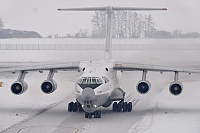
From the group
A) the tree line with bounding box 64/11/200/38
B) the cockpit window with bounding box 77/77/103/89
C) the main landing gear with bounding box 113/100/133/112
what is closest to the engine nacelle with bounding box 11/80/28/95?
the cockpit window with bounding box 77/77/103/89

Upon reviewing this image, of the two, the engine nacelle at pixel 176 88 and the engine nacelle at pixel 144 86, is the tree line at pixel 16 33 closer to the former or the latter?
the engine nacelle at pixel 144 86

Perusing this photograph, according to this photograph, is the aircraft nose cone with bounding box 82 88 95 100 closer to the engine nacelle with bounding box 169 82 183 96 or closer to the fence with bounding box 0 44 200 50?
the engine nacelle with bounding box 169 82 183 96

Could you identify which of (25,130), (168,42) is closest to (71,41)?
(168,42)

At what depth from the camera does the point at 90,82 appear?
20.3 m

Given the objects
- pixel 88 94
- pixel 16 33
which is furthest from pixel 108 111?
pixel 16 33

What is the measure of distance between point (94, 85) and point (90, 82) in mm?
194

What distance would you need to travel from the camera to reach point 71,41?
47.1m

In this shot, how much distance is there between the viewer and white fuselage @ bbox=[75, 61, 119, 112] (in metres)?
19.6

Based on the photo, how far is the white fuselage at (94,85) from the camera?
19.6 m

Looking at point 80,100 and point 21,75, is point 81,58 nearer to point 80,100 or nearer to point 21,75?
point 21,75

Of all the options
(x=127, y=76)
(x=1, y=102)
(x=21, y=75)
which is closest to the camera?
(x=21, y=75)

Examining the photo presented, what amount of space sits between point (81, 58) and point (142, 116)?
22.0 metres

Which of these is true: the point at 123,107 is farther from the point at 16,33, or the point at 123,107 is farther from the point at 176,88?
the point at 16,33

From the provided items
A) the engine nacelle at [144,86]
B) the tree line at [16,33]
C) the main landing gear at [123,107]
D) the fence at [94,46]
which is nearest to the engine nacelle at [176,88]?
the engine nacelle at [144,86]
